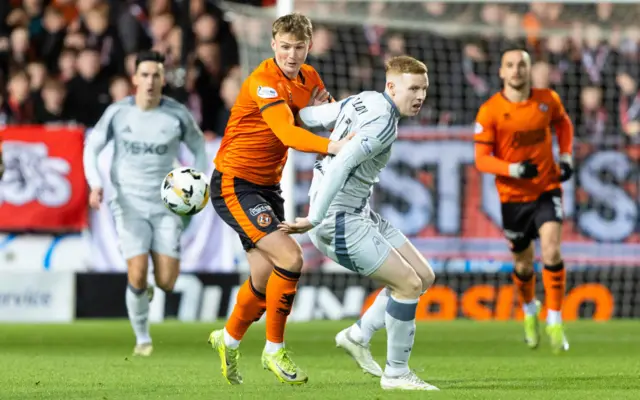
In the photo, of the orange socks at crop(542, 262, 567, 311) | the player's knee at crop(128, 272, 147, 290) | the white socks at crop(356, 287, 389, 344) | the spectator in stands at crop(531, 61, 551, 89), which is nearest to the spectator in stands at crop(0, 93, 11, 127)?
the player's knee at crop(128, 272, 147, 290)

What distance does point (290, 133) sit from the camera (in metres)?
6.41

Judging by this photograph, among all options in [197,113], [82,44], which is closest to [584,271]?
[197,113]

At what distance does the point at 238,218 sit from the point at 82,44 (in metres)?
7.44

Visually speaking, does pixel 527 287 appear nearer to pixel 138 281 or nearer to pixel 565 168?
pixel 565 168

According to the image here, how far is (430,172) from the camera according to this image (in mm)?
12969

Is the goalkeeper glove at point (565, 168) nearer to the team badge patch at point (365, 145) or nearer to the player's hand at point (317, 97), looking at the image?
the player's hand at point (317, 97)

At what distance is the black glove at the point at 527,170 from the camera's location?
8.99 meters

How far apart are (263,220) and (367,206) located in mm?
564

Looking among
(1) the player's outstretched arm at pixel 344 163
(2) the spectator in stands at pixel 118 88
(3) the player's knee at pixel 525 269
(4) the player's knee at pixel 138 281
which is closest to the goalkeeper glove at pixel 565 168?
(3) the player's knee at pixel 525 269

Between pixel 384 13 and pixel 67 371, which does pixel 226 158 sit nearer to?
pixel 67 371

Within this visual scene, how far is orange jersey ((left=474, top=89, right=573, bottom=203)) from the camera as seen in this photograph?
31.6 feet

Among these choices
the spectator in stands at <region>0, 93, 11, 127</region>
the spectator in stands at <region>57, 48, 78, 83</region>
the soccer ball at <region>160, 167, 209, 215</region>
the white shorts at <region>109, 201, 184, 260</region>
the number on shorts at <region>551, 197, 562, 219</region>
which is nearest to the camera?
the soccer ball at <region>160, 167, 209, 215</region>

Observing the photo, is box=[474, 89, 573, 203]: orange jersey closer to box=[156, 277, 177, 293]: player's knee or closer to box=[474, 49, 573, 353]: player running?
box=[474, 49, 573, 353]: player running

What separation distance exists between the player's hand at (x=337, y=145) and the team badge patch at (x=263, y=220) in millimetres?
708
